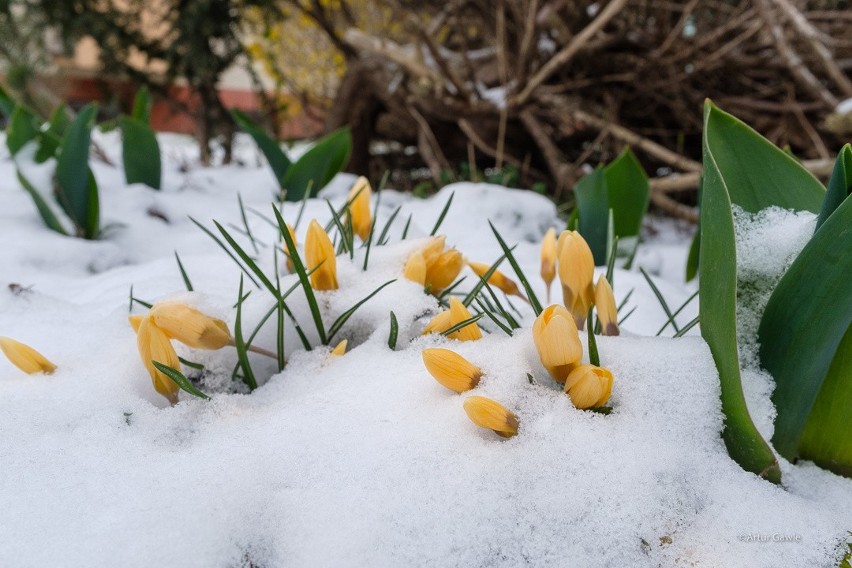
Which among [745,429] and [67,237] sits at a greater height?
[745,429]

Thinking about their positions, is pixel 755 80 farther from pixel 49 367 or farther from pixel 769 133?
pixel 49 367

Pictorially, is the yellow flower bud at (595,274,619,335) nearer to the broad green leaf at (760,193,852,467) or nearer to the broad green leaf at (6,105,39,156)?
the broad green leaf at (760,193,852,467)

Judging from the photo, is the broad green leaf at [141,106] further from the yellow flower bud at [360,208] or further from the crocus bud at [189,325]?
the crocus bud at [189,325]

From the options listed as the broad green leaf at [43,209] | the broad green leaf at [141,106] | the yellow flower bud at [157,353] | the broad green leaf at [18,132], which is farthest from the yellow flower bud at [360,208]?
the broad green leaf at [141,106]

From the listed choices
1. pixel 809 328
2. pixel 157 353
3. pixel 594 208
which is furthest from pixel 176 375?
pixel 594 208

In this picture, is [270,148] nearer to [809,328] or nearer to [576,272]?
[576,272]

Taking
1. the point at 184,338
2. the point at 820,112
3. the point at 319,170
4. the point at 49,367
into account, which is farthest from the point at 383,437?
the point at 820,112

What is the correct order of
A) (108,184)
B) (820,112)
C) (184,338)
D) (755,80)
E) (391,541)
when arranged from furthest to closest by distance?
1. (755,80)
2. (820,112)
3. (108,184)
4. (184,338)
5. (391,541)
